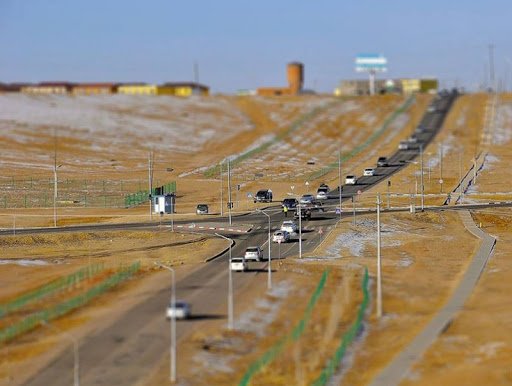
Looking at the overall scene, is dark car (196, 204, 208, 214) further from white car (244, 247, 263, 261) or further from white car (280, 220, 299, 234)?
white car (244, 247, 263, 261)

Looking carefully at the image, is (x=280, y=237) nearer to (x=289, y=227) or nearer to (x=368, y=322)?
(x=289, y=227)

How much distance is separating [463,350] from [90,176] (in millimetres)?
126055

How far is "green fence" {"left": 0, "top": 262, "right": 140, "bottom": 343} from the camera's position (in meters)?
75.4

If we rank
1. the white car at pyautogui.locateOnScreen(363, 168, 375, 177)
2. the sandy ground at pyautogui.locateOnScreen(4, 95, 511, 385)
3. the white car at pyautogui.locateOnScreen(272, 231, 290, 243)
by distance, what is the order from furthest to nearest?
the white car at pyautogui.locateOnScreen(363, 168, 375, 177) → the white car at pyautogui.locateOnScreen(272, 231, 290, 243) → the sandy ground at pyautogui.locateOnScreen(4, 95, 511, 385)

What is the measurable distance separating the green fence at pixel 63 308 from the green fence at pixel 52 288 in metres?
2.38

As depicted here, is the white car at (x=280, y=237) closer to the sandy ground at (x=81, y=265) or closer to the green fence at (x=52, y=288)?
the sandy ground at (x=81, y=265)

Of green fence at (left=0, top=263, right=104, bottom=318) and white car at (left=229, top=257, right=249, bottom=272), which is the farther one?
white car at (left=229, top=257, right=249, bottom=272)

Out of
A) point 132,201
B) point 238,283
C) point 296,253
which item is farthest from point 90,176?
point 238,283

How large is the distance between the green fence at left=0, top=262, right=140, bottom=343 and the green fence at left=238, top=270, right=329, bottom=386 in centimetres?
1539

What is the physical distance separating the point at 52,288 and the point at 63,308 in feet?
31.1

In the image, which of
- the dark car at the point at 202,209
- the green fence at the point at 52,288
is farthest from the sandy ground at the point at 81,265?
the dark car at the point at 202,209

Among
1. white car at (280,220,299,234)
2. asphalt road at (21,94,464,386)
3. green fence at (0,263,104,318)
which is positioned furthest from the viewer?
white car at (280,220,299,234)

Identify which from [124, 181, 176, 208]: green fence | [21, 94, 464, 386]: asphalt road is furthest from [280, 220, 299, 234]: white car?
[124, 181, 176, 208]: green fence

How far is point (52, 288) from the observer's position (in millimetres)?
90875
